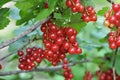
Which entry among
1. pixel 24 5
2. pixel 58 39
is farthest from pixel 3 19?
pixel 58 39

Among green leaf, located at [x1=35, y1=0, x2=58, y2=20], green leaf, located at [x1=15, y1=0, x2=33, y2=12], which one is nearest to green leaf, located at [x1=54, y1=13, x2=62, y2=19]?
green leaf, located at [x1=35, y1=0, x2=58, y2=20]

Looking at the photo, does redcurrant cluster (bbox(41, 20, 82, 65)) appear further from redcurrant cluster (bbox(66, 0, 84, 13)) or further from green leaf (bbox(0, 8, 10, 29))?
green leaf (bbox(0, 8, 10, 29))

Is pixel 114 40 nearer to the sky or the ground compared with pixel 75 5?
nearer to the ground

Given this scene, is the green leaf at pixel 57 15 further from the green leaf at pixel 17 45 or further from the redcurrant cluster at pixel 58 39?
the green leaf at pixel 17 45

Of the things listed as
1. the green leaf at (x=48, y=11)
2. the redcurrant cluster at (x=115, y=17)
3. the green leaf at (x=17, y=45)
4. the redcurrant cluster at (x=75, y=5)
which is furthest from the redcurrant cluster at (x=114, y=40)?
the green leaf at (x=17, y=45)

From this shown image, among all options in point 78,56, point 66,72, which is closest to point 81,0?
point 66,72

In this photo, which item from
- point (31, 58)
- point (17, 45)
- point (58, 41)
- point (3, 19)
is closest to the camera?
point (58, 41)

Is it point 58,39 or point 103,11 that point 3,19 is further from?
point 103,11
